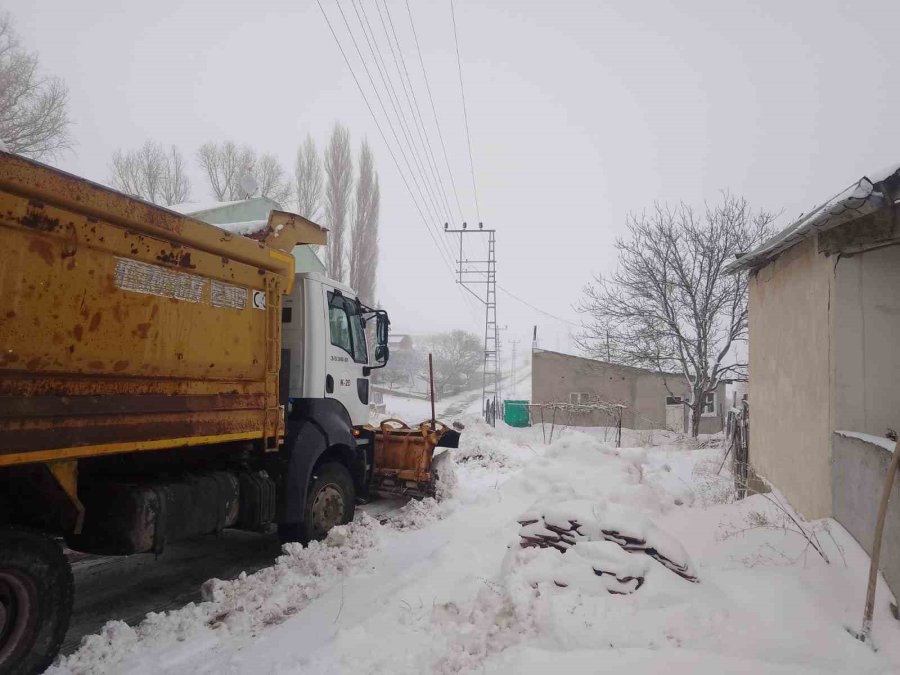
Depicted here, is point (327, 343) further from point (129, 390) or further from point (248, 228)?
point (129, 390)

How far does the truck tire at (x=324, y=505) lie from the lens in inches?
217

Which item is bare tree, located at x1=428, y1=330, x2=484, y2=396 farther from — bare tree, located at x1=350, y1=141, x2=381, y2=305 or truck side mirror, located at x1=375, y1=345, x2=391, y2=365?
truck side mirror, located at x1=375, y1=345, x2=391, y2=365

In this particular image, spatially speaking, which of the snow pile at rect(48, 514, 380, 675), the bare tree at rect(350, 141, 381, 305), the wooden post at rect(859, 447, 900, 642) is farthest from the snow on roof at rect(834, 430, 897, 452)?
the bare tree at rect(350, 141, 381, 305)

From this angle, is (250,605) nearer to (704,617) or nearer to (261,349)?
(261,349)

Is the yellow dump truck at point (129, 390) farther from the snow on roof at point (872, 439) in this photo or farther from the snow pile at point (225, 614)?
the snow on roof at point (872, 439)

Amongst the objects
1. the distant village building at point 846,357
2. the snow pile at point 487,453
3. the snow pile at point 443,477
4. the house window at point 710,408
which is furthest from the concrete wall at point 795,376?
the house window at point 710,408

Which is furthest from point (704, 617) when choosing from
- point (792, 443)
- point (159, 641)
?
point (159, 641)

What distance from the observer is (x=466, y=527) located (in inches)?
262

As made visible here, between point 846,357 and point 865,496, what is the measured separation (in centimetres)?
123

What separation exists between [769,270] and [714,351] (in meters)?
13.7

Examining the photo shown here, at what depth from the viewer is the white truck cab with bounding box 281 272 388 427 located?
231 inches

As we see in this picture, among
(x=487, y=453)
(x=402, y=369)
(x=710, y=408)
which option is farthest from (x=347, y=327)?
(x=402, y=369)

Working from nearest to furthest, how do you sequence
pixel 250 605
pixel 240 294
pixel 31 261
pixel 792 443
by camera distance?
pixel 31 261 → pixel 250 605 → pixel 240 294 → pixel 792 443

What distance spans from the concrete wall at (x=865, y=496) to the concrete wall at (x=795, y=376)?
0.31 m
